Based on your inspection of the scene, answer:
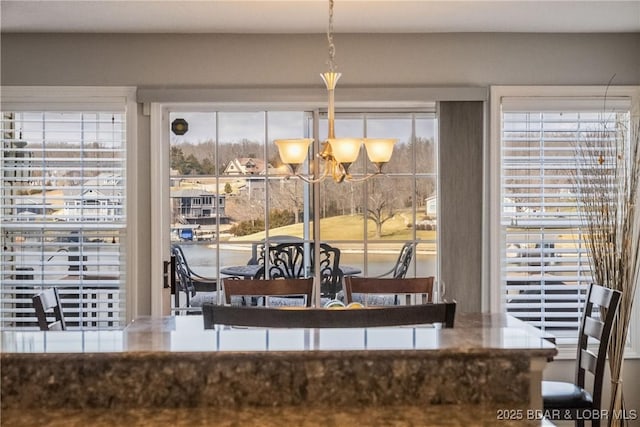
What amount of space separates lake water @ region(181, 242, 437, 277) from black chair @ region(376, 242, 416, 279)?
0.08 ft

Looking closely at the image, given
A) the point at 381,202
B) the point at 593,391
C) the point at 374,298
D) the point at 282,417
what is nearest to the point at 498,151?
the point at 381,202

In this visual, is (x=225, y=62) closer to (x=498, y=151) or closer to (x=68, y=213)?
(x=68, y=213)

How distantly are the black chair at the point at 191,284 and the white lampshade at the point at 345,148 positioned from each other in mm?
1625

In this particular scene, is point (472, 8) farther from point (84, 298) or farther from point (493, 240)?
point (84, 298)

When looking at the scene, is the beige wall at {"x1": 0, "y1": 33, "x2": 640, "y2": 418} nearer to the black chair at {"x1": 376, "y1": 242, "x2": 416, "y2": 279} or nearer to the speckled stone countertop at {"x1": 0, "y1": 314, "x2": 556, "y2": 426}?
the black chair at {"x1": 376, "y1": 242, "x2": 416, "y2": 279}

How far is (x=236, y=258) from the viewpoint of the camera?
415 centimetres

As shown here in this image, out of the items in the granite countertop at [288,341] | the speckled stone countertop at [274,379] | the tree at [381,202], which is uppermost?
the tree at [381,202]

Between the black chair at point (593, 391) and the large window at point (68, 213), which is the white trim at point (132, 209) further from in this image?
the black chair at point (593, 391)

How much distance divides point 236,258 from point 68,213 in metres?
1.06

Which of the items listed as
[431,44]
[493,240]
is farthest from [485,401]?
[431,44]

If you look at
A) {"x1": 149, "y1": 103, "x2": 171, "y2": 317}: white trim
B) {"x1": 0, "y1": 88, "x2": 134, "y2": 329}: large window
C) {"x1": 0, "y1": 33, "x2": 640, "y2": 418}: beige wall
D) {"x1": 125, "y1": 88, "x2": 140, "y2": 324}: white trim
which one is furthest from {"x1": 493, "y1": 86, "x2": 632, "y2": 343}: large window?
{"x1": 0, "y1": 88, "x2": 134, "y2": 329}: large window

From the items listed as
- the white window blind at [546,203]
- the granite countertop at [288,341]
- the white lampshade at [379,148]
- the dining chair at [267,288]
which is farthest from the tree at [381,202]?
the granite countertop at [288,341]

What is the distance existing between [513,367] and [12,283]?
11.4 feet

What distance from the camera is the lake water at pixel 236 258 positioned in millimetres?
4145
